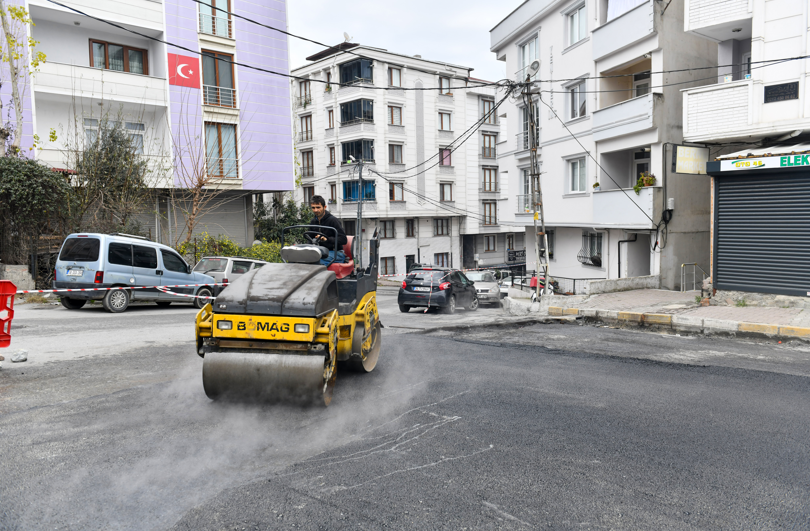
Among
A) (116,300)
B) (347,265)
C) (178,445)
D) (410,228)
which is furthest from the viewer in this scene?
(410,228)

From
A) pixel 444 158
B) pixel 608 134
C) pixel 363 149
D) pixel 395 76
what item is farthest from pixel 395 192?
pixel 608 134

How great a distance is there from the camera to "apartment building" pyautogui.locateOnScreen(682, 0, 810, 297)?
12031mm

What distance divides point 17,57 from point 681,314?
22136mm

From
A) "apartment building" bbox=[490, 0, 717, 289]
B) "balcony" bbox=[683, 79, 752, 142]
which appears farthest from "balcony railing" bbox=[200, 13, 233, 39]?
"balcony" bbox=[683, 79, 752, 142]

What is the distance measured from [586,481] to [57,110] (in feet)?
82.4

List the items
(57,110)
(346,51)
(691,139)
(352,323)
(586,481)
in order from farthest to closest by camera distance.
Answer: (346,51), (57,110), (691,139), (352,323), (586,481)

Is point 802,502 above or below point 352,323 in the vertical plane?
below

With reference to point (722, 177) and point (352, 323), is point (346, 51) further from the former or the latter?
point (352, 323)

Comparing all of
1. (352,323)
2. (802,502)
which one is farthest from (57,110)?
(802,502)

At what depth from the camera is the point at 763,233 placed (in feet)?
41.2

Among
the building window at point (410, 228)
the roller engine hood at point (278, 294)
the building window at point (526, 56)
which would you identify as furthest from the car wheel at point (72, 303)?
the building window at point (410, 228)

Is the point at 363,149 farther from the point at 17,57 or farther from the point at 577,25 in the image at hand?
the point at 17,57

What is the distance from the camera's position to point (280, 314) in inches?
208

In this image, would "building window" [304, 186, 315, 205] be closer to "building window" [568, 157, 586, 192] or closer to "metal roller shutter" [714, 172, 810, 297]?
"building window" [568, 157, 586, 192]
